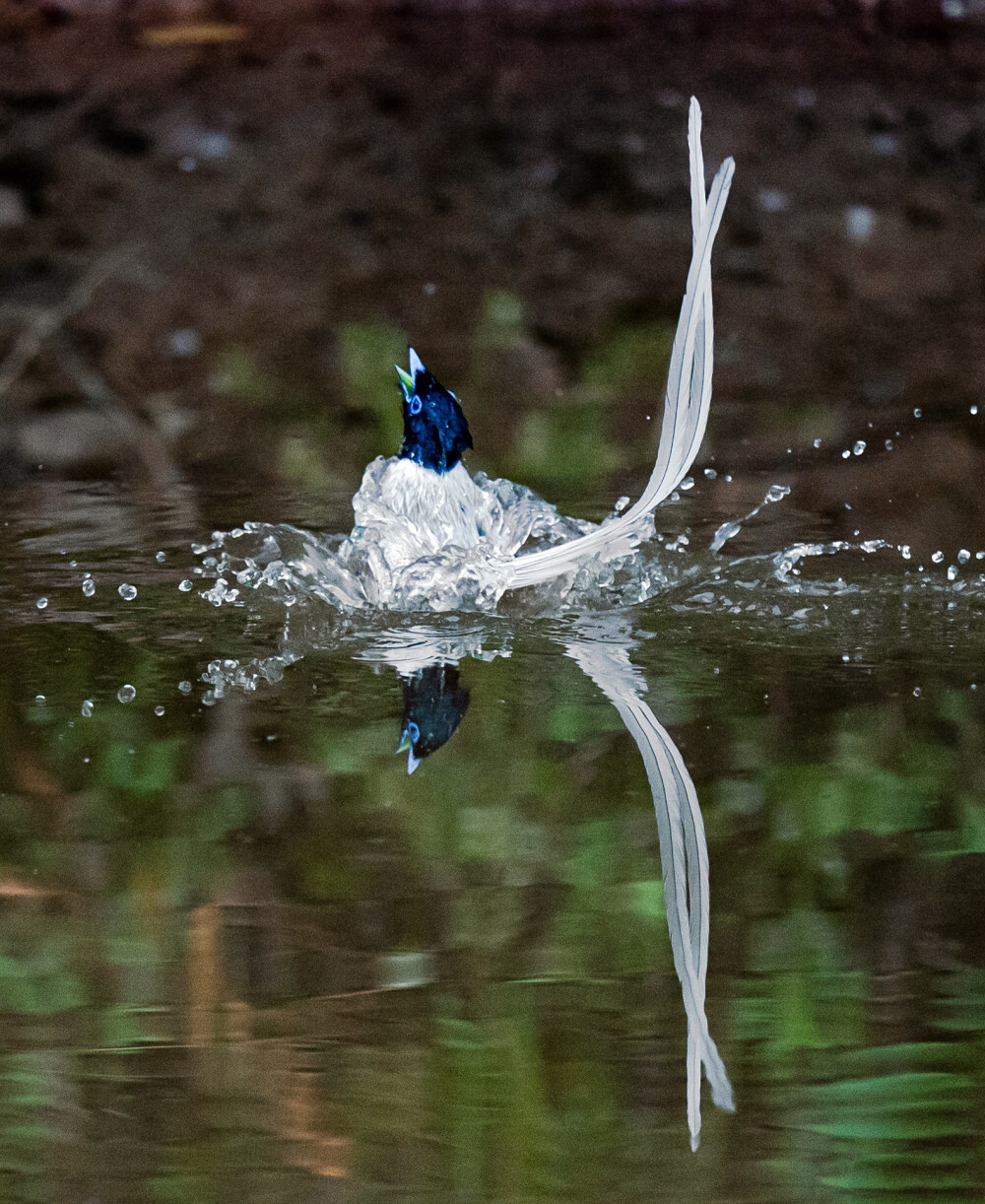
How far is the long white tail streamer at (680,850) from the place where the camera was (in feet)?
3.23

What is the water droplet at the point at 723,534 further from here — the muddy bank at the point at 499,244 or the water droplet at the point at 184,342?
the water droplet at the point at 184,342

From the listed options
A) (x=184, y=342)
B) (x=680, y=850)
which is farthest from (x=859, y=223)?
(x=680, y=850)

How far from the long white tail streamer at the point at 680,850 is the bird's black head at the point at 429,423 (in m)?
0.30

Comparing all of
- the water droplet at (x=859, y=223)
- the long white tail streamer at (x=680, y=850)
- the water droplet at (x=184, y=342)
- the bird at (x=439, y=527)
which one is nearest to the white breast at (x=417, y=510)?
the bird at (x=439, y=527)

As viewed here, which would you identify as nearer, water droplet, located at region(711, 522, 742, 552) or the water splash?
the water splash

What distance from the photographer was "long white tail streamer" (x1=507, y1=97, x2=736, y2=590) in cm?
151

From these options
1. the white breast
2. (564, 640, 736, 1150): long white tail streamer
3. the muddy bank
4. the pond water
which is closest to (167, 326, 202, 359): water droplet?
the muddy bank

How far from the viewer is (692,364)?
1612mm

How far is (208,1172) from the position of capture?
0.90 meters

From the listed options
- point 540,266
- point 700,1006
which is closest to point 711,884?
point 700,1006

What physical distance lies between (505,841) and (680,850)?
12 cm

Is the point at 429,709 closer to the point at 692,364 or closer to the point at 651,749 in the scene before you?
the point at 651,749

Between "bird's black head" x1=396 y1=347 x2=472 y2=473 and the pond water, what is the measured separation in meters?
0.18

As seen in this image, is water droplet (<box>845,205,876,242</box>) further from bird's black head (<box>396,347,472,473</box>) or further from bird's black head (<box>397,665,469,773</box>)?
bird's black head (<box>397,665,469,773</box>)
